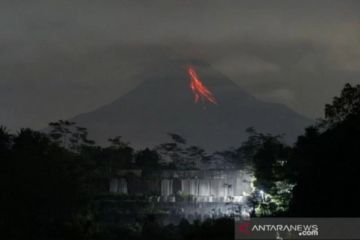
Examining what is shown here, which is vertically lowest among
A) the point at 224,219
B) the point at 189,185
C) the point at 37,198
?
the point at 224,219

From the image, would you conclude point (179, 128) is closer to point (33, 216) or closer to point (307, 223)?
point (33, 216)

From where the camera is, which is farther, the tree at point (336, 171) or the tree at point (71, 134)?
the tree at point (71, 134)

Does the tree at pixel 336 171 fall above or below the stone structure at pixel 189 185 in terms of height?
below

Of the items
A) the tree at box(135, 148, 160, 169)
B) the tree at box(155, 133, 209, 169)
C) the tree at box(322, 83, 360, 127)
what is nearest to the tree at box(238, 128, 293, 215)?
the tree at box(322, 83, 360, 127)

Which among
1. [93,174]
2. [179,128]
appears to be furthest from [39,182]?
[179,128]

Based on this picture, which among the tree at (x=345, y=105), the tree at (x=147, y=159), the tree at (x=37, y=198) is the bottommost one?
the tree at (x=37, y=198)

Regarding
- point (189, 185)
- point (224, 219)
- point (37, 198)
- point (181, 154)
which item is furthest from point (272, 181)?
point (181, 154)

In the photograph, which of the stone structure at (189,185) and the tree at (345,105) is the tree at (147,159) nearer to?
the stone structure at (189,185)

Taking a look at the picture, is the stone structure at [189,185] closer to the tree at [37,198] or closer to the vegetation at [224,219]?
the vegetation at [224,219]

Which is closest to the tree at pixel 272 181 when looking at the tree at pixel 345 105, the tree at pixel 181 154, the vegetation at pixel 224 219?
the vegetation at pixel 224 219

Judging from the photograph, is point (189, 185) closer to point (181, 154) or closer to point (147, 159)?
point (147, 159)

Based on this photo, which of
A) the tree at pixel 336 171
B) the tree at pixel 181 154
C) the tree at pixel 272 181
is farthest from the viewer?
the tree at pixel 181 154

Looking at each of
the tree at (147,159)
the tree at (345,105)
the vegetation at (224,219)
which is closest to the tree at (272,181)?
the vegetation at (224,219)

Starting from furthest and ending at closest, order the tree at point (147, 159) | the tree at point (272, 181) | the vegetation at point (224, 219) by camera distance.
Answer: the tree at point (147, 159) < the tree at point (272, 181) < the vegetation at point (224, 219)
